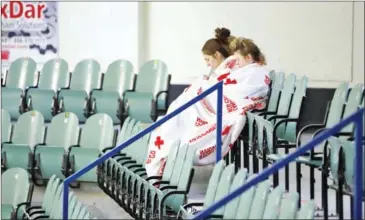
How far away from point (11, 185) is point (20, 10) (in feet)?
11.7

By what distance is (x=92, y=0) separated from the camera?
948cm

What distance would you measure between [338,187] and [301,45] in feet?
16.3

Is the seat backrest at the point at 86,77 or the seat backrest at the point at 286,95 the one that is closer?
the seat backrest at the point at 286,95

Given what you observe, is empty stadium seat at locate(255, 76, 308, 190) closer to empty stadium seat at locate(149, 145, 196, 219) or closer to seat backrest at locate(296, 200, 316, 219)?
empty stadium seat at locate(149, 145, 196, 219)

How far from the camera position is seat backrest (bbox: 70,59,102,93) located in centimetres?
830

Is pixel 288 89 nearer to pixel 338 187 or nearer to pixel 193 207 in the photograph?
pixel 193 207

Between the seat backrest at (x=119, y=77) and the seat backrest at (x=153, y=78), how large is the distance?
140 millimetres

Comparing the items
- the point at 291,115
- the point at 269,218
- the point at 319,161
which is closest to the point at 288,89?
the point at 291,115

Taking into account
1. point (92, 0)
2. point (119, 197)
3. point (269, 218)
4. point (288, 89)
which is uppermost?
point (92, 0)

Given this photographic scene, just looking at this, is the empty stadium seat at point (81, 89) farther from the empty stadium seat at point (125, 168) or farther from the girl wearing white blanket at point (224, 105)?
the girl wearing white blanket at point (224, 105)

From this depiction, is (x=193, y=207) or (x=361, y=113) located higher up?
(x=361, y=113)

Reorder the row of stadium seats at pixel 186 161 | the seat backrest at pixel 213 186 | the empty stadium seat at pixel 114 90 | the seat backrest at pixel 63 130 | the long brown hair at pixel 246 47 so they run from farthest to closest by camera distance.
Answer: the empty stadium seat at pixel 114 90 → the seat backrest at pixel 63 130 → the long brown hair at pixel 246 47 → the row of stadium seats at pixel 186 161 → the seat backrest at pixel 213 186

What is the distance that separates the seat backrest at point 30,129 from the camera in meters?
7.41

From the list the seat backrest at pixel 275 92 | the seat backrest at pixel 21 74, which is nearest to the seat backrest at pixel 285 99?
the seat backrest at pixel 275 92
